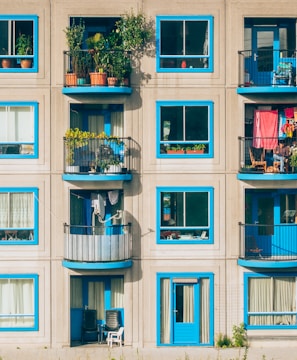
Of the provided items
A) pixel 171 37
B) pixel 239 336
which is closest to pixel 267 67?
pixel 171 37

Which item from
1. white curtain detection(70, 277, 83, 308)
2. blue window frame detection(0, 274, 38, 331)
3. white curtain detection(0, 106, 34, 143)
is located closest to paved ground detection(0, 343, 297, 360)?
blue window frame detection(0, 274, 38, 331)

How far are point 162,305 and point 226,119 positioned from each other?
21.7 ft

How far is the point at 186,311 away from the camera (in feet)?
110

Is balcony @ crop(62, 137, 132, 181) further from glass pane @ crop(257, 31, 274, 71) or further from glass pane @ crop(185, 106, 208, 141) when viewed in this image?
glass pane @ crop(257, 31, 274, 71)

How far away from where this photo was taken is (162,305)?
3356 centimetres

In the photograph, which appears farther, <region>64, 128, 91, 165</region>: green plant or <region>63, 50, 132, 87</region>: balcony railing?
<region>63, 50, 132, 87</region>: balcony railing

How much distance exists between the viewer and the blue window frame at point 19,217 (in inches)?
1312

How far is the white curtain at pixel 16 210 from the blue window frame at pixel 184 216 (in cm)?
431

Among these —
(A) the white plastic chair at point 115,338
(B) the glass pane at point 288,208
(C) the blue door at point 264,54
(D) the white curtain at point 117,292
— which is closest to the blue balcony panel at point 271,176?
(B) the glass pane at point 288,208

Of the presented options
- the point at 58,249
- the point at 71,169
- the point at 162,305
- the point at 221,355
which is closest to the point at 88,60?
the point at 71,169

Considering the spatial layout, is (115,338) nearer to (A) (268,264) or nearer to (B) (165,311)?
(B) (165,311)

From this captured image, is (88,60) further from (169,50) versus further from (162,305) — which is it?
(162,305)

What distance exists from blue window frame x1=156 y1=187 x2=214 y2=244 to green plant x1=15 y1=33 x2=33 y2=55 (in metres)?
6.39

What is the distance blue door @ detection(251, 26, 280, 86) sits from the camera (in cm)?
3406
